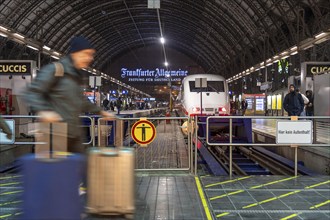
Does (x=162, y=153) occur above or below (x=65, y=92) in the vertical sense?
below

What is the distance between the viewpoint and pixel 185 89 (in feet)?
74.0

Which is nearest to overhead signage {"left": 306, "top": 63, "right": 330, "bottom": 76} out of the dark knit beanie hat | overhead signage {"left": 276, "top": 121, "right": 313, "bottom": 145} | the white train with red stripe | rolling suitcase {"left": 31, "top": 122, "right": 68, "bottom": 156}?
the white train with red stripe

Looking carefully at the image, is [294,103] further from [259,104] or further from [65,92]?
[259,104]

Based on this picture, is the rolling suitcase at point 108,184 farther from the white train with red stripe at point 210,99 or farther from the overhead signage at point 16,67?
the white train with red stripe at point 210,99

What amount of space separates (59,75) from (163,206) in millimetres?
3419

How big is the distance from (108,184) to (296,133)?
245 inches

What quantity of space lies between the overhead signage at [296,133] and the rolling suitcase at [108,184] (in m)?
5.93

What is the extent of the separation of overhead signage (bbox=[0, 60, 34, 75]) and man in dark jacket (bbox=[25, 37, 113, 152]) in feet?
49.6

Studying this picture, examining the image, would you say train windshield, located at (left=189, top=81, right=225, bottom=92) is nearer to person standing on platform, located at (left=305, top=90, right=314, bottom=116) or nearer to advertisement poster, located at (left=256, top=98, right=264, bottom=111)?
person standing on platform, located at (left=305, top=90, right=314, bottom=116)

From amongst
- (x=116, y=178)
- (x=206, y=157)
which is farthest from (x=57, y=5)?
(x=116, y=178)

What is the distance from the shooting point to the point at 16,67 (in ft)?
59.9

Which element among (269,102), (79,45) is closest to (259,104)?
(269,102)

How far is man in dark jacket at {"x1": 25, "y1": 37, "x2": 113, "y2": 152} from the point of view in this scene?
370cm

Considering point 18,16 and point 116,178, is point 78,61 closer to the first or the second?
point 116,178
